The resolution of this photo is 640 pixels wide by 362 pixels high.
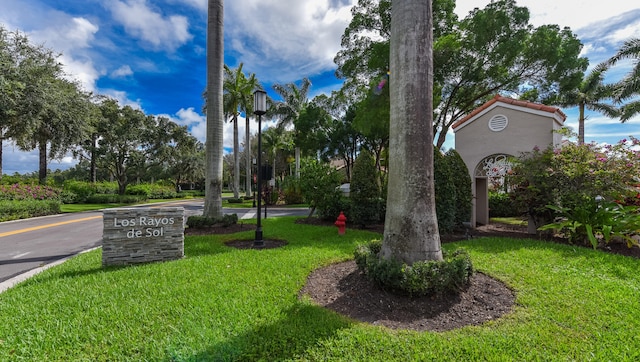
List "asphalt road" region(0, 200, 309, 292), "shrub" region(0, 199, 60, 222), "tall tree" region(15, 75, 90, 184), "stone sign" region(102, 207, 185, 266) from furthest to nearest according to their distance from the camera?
"tall tree" region(15, 75, 90, 184)
"shrub" region(0, 199, 60, 222)
"asphalt road" region(0, 200, 309, 292)
"stone sign" region(102, 207, 185, 266)

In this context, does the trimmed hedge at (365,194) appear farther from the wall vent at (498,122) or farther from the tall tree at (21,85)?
the tall tree at (21,85)

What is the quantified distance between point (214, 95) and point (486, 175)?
33.0 ft

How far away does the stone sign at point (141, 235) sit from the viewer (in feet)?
17.3

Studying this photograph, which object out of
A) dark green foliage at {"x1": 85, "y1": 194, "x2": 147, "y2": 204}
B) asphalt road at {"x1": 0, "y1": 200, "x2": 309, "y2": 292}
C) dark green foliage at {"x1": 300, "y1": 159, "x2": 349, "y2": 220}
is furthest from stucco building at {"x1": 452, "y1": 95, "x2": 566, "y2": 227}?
dark green foliage at {"x1": 85, "y1": 194, "x2": 147, "y2": 204}

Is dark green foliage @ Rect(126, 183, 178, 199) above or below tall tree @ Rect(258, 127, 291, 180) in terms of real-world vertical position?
below

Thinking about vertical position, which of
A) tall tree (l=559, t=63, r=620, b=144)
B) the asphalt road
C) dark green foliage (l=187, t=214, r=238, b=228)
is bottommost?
the asphalt road

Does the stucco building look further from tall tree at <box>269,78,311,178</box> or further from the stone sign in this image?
tall tree at <box>269,78,311,178</box>

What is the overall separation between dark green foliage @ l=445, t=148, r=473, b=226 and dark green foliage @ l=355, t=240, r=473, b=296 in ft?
18.5

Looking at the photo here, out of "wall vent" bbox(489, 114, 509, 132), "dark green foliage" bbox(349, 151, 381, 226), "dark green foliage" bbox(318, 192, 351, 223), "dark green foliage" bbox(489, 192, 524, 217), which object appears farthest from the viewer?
"dark green foliage" bbox(489, 192, 524, 217)

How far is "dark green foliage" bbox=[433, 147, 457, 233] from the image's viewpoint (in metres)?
8.13

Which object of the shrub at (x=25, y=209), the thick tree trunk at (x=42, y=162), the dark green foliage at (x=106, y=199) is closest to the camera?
the shrub at (x=25, y=209)

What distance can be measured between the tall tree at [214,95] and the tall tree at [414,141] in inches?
279

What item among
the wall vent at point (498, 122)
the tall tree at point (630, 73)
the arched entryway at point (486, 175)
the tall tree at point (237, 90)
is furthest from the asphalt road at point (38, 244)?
the tall tree at point (630, 73)

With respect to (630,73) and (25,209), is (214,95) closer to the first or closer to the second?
(25,209)
